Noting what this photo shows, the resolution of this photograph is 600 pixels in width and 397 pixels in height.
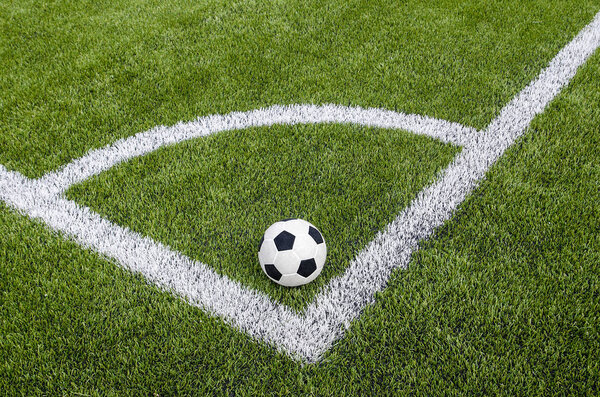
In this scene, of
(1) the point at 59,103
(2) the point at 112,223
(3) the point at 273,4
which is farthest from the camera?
(3) the point at 273,4

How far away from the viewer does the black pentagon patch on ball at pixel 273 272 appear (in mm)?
1843

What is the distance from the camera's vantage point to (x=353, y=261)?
78.6 inches

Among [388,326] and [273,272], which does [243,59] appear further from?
[388,326]

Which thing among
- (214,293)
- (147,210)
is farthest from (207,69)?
(214,293)

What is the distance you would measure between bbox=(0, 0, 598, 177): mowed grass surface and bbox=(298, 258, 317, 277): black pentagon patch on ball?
1455mm

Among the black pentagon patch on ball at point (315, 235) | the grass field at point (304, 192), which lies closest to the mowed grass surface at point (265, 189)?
the grass field at point (304, 192)

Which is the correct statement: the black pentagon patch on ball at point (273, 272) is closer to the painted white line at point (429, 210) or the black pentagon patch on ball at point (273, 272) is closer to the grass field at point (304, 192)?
the grass field at point (304, 192)

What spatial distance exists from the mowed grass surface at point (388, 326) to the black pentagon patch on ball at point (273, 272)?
11.2 inches

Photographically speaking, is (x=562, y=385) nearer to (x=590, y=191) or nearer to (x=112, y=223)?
(x=590, y=191)

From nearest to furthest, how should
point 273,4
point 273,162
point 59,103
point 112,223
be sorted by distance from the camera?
point 112,223, point 273,162, point 59,103, point 273,4

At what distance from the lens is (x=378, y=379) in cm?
161

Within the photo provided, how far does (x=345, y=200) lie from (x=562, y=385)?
1.21 meters

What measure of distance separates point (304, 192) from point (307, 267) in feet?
1.94

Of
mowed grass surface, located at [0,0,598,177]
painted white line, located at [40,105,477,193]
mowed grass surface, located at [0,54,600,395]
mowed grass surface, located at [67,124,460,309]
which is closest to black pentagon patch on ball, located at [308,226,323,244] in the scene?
mowed grass surface, located at [67,124,460,309]
